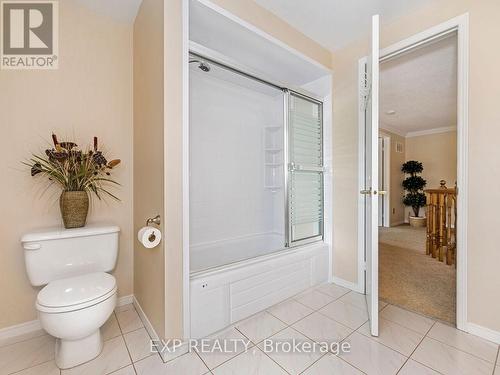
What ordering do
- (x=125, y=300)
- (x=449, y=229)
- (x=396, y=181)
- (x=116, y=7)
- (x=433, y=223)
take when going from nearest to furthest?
(x=116, y=7) → (x=125, y=300) → (x=449, y=229) → (x=433, y=223) → (x=396, y=181)

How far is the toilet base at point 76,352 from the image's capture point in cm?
131

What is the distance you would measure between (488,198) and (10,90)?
10.5 ft

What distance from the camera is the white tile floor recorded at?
129 centimetres

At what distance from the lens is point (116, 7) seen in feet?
5.86

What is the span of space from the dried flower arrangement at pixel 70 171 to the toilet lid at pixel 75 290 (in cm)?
38

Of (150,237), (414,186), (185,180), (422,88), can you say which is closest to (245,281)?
(150,237)

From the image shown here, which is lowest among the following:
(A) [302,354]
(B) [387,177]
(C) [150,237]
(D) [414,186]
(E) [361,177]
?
(A) [302,354]

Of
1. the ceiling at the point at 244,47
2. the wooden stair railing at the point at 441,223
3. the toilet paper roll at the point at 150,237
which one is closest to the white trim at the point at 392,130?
the wooden stair railing at the point at 441,223

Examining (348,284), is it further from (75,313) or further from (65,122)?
(65,122)

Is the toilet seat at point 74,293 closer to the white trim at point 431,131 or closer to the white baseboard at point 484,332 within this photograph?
the white baseboard at point 484,332

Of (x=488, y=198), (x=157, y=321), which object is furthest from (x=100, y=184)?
(x=488, y=198)

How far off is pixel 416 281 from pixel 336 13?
2.63 meters

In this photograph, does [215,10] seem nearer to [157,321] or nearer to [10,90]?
[10,90]

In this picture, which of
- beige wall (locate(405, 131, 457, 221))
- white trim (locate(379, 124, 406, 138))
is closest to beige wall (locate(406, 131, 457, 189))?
beige wall (locate(405, 131, 457, 221))
